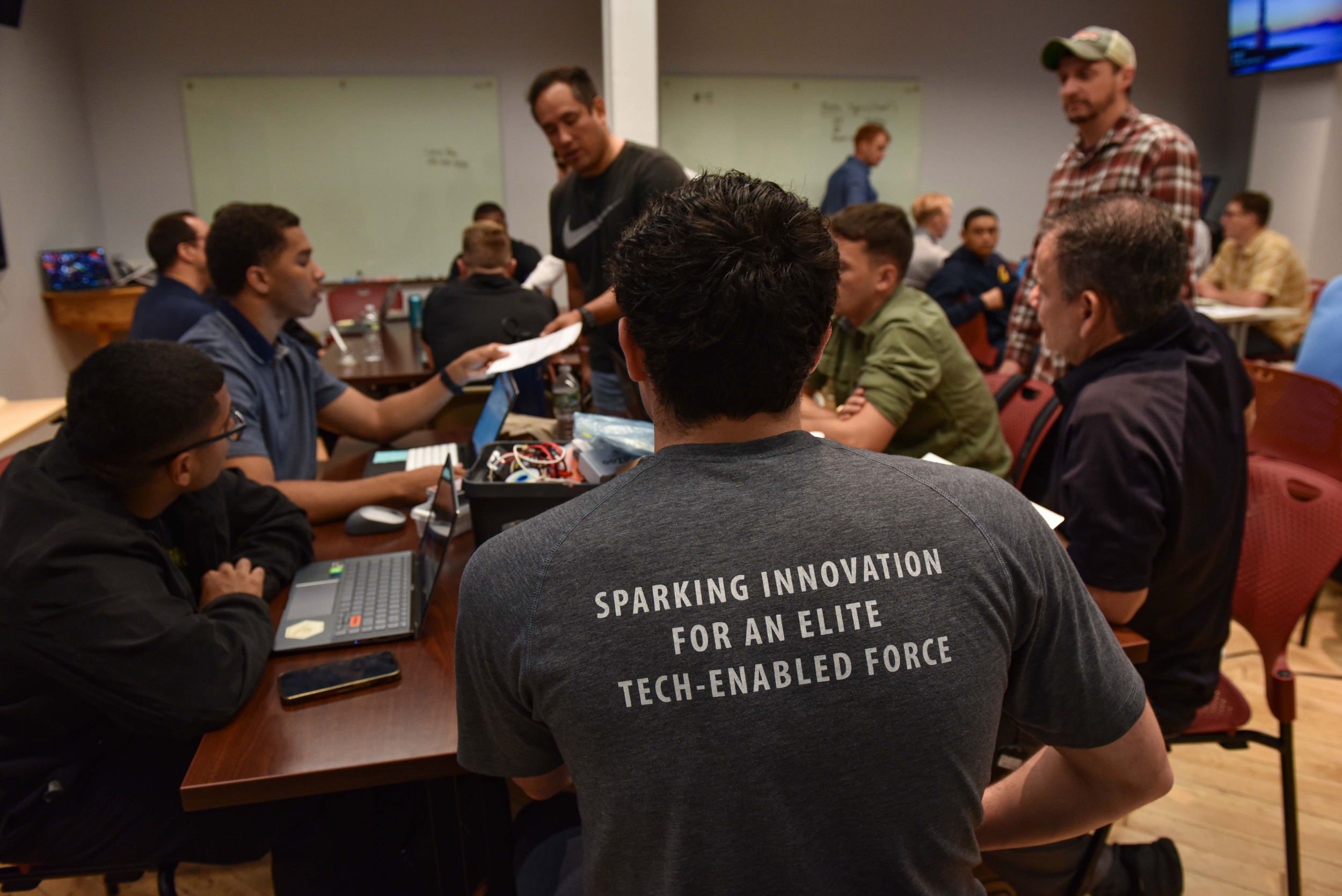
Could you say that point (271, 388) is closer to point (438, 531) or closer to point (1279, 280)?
point (438, 531)

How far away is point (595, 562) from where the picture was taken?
0.69 meters

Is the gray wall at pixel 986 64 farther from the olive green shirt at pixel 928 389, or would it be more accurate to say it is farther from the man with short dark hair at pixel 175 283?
the olive green shirt at pixel 928 389

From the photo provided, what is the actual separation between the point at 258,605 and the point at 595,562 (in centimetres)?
89

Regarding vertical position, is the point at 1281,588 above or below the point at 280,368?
below

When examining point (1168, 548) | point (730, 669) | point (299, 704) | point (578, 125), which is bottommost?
point (299, 704)

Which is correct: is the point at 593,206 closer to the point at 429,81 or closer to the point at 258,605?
the point at 258,605

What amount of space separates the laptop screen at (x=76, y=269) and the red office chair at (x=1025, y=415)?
5.17 m

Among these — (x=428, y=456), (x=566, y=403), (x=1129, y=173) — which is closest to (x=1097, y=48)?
(x=1129, y=173)

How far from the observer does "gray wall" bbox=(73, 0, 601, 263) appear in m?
5.80

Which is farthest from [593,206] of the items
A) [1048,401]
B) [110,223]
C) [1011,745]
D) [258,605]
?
[110,223]

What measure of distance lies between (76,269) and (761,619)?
5757mm

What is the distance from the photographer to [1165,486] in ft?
4.50

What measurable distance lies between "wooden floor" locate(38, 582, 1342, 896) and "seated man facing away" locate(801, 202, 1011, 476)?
919 millimetres

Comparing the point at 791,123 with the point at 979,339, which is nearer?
the point at 979,339
